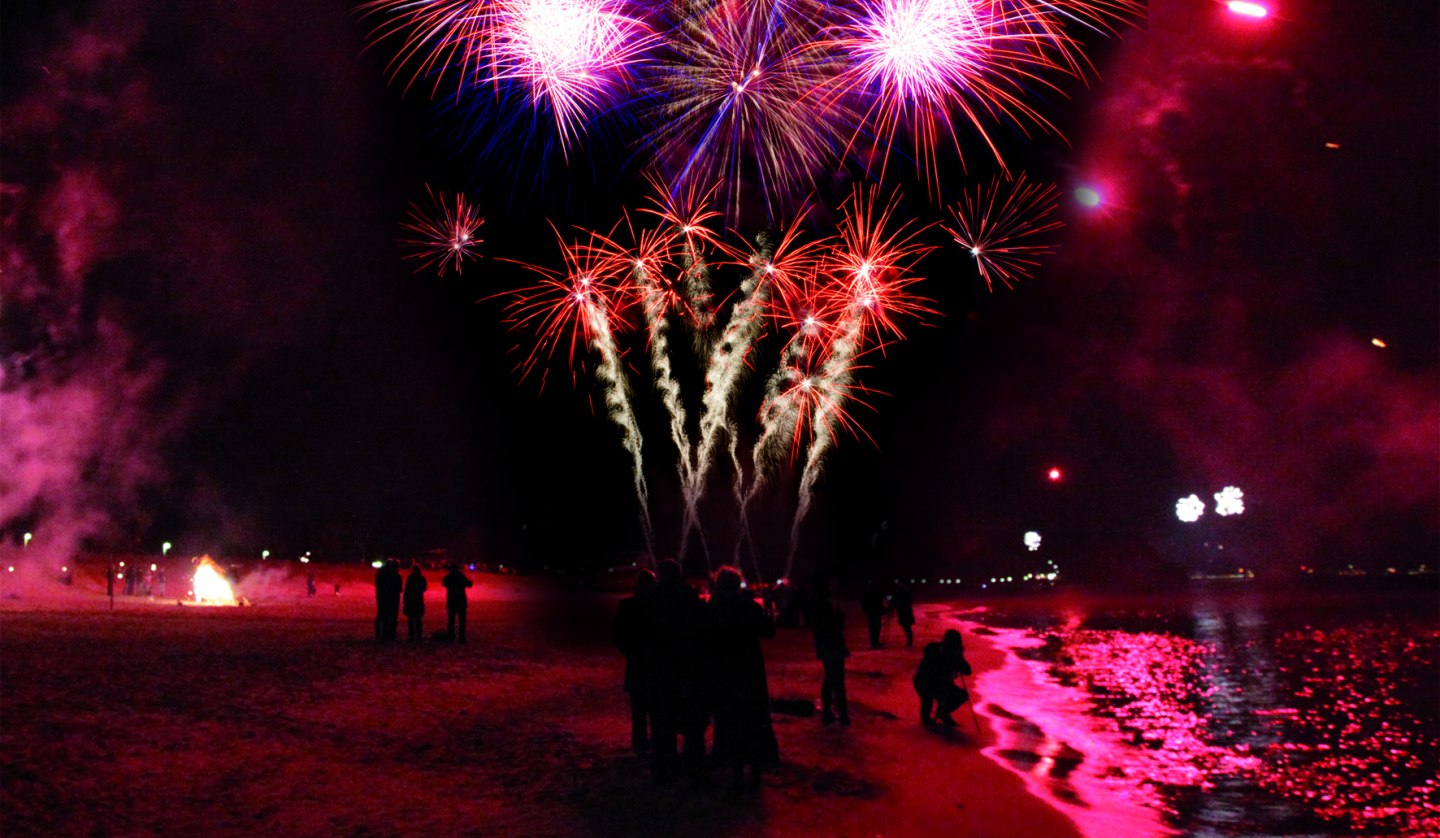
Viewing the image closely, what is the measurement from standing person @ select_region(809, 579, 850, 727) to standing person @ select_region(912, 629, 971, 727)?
1038 millimetres

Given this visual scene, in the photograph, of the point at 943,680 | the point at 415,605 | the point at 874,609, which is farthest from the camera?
the point at 874,609

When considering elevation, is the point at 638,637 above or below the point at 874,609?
above

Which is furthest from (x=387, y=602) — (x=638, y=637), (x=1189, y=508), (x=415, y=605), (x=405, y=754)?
(x=1189, y=508)

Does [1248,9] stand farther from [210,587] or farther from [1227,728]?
[210,587]

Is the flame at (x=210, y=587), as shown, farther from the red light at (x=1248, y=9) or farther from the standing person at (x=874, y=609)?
the red light at (x=1248, y=9)

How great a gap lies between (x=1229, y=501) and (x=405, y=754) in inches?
2844

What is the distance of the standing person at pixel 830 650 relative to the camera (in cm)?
1013

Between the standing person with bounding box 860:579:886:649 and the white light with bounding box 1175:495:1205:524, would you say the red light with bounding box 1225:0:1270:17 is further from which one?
the white light with bounding box 1175:495:1205:524

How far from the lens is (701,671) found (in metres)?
7.57

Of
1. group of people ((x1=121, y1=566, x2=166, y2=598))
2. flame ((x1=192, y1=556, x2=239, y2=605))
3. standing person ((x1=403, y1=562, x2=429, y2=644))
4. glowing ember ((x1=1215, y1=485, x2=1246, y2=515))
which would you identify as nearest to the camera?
standing person ((x1=403, y1=562, x2=429, y2=644))

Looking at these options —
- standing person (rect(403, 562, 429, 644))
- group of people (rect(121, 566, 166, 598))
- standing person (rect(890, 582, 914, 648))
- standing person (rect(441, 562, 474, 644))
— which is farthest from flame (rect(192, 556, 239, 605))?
standing person (rect(890, 582, 914, 648))

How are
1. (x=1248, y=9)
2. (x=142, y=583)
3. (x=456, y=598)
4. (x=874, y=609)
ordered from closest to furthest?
(x=1248, y=9) → (x=456, y=598) → (x=874, y=609) → (x=142, y=583)

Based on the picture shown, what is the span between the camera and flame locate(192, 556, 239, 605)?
29891 mm

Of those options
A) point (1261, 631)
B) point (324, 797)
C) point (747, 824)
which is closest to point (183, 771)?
point (324, 797)
